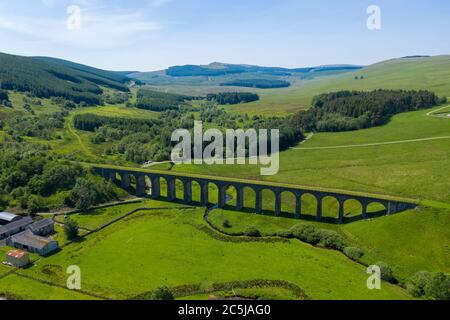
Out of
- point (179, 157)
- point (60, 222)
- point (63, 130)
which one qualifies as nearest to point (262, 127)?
point (179, 157)

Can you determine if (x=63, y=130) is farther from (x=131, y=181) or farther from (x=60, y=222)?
(x=60, y=222)

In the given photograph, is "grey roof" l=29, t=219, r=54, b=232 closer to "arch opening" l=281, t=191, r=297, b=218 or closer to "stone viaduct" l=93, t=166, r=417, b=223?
"stone viaduct" l=93, t=166, r=417, b=223

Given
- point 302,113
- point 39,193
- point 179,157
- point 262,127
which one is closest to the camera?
point 39,193

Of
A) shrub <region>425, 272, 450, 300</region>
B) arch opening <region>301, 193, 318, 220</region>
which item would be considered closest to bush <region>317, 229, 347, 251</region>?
arch opening <region>301, 193, 318, 220</region>

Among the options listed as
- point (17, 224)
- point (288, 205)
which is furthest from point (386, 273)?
point (17, 224)

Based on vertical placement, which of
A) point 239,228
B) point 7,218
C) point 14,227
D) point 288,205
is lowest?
point 239,228

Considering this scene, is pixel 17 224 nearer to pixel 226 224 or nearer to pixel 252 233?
pixel 226 224

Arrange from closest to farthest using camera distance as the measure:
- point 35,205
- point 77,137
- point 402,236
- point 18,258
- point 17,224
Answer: point 18,258 → point 402,236 → point 17,224 → point 35,205 → point 77,137
